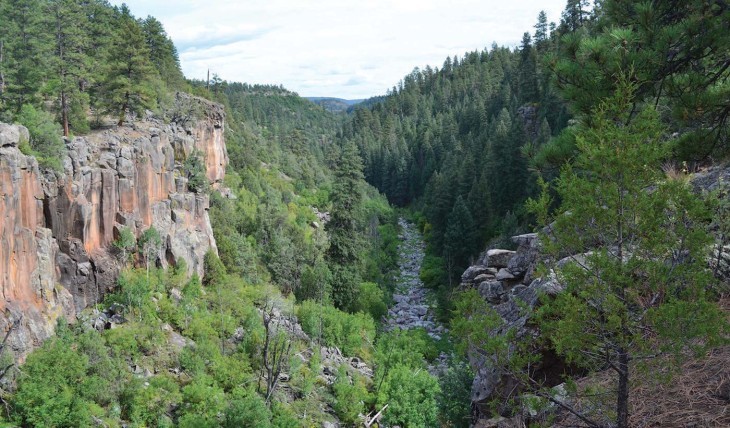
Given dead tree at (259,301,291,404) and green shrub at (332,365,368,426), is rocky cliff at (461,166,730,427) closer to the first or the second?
dead tree at (259,301,291,404)

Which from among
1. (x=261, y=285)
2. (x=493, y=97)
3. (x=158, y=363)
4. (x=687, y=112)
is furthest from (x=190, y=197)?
(x=493, y=97)

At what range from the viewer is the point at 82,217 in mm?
28469

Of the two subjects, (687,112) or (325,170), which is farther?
(325,170)

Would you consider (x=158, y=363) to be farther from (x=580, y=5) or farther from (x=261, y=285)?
(x=580, y=5)

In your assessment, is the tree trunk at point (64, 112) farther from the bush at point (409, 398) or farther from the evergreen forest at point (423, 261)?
the bush at point (409, 398)

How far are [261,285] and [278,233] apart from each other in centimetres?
841

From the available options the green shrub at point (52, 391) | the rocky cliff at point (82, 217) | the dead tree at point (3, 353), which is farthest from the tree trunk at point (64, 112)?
the green shrub at point (52, 391)

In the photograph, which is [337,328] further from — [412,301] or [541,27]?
[541,27]

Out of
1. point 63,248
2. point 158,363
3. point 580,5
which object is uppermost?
point 580,5

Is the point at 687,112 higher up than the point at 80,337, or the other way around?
the point at 687,112

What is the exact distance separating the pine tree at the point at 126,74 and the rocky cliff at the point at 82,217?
194 cm

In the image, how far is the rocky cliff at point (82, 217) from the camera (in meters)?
Result: 24.2

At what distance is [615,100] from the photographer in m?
6.94

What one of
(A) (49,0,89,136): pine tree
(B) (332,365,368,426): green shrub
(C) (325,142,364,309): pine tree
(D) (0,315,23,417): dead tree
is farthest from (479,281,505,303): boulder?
(A) (49,0,89,136): pine tree
